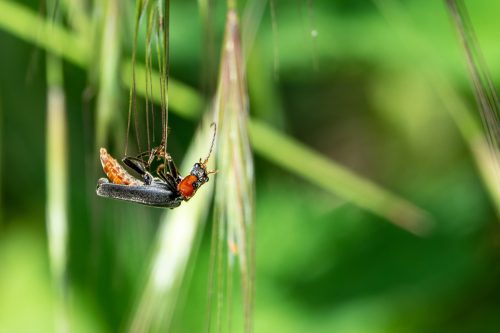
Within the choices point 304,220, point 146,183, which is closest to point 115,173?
point 146,183

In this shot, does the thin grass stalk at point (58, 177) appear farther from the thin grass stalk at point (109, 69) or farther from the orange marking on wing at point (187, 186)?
the orange marking on wing at point (187, 186)

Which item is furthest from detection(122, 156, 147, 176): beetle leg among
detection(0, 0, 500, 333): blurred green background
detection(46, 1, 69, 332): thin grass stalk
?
detection(0, 0, 500, 333): blurred green background

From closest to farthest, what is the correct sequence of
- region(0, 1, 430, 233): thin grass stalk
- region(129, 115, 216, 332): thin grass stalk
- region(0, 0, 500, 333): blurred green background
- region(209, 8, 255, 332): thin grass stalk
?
region(209, 8, 255, 332): thin grass stalk → region(129, 115, 216, 332): thin grass stalk → region(0, 1, 430, 233): thin grass stalk → region(0, 0, 500, 333): blurred green background

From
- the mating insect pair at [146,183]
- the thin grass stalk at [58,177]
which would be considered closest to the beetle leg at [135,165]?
the mating insect pair at [146,183]

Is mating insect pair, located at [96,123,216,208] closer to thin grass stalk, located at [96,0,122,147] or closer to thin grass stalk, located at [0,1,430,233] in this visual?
thin grass stalk, located at [96,0,122,147]

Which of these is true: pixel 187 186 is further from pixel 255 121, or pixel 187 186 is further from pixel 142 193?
pixel 255 121
